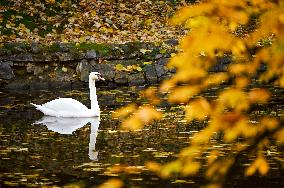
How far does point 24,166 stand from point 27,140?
7.24 feet

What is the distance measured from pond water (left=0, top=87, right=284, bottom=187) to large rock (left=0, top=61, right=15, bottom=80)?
11.3 feet

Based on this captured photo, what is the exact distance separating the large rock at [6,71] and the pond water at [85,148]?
345cm

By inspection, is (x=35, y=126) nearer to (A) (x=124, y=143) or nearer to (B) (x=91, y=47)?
(A) (x=124, y=143)

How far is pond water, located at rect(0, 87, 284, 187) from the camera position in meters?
7.98

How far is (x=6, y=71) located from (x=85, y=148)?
9.62 meters

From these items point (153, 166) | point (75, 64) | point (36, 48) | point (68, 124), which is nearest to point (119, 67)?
point (75, 64)

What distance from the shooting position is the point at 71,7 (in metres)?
24.8

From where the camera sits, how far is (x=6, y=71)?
19234mm

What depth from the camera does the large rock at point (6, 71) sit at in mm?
19166

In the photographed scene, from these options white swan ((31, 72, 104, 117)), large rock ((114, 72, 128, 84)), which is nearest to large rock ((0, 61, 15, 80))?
large rock ((114, 72, 128, 84))

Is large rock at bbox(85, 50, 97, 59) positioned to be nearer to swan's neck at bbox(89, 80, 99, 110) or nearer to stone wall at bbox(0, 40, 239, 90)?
stone wall at bbox(0, 40, 239, 90)

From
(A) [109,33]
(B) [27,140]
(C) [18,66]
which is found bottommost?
(B) [27,140]

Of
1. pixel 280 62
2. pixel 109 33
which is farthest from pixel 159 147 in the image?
pixel 109 33

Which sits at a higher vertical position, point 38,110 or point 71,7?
point 71,7
